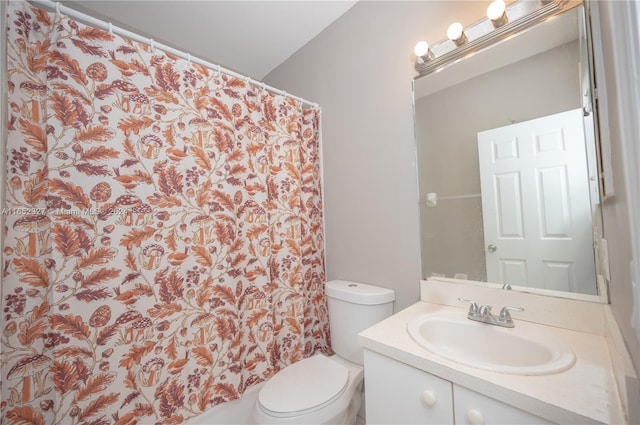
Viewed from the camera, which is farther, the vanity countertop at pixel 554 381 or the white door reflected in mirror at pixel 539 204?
the white door reflected in mirror at pixel 539 204

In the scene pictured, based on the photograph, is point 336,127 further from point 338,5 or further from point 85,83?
point 85,83

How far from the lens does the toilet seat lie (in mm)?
1041

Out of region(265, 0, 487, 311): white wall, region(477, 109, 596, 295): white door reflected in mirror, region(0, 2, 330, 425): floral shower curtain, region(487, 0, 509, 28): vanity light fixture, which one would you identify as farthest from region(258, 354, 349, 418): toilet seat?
region(487, 0, 509, 28): vanity light fixture

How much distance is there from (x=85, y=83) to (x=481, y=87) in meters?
1.60

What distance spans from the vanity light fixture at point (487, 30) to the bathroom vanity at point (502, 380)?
1.04m

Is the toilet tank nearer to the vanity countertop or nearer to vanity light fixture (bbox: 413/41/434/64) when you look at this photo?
the vanity countertop

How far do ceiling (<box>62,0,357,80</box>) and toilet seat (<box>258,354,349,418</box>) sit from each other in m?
2.04

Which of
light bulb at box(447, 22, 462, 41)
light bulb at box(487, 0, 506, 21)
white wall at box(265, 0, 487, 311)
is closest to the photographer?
light bulb at box(487, 0, 506, 21)

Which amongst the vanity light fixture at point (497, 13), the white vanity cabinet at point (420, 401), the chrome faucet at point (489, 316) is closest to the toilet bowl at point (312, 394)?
the white vanity cabinet at point (420, 401)

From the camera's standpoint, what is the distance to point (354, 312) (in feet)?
4.52

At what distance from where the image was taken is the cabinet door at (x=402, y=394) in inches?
29.1

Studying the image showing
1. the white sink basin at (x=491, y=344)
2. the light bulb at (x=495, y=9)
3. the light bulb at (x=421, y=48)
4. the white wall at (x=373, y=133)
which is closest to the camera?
the white sink basin at (x=491, y=344)

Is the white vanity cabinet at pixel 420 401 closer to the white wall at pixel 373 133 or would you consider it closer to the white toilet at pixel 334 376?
the white toilet at pixel 334 376

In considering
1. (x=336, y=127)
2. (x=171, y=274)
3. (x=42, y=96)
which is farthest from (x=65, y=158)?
(x=336, y=127)
